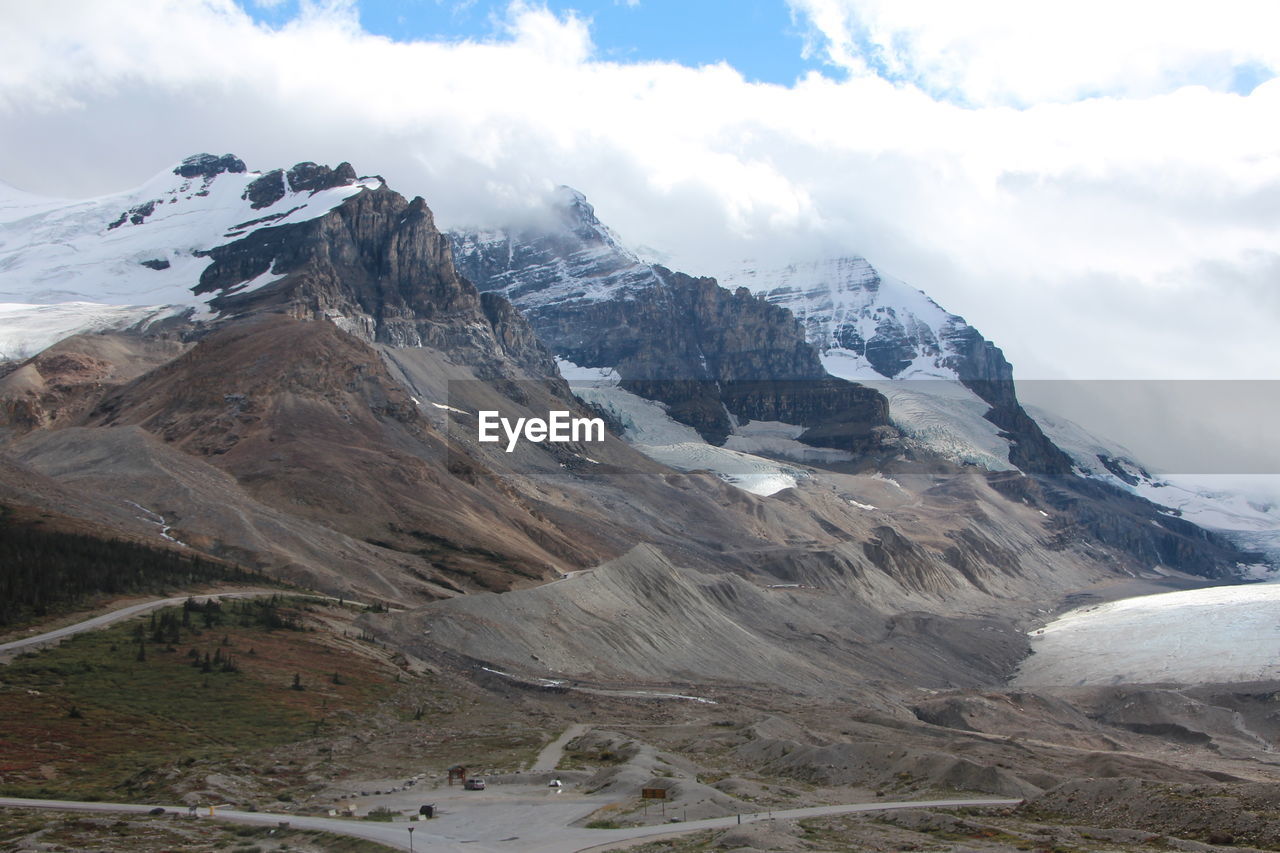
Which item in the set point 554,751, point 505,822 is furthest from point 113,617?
point 505,822

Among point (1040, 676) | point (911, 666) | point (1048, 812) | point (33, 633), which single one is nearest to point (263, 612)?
point (33, 633)

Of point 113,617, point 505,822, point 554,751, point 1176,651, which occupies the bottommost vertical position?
point 1176,651

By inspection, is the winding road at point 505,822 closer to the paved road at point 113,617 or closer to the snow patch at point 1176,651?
the paved road at point 113,617

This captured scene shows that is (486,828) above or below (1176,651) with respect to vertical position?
above

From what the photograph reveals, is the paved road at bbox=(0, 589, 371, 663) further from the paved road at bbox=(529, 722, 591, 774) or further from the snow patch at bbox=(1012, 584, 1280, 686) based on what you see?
the snow patch at bbox=(1012, 584, 1280, 686)

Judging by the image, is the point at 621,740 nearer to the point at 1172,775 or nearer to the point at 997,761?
the point at 997,761

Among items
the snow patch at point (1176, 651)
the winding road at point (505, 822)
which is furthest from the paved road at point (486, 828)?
the snow patch at point (1176, 651)

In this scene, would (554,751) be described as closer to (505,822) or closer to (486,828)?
(505,822)
